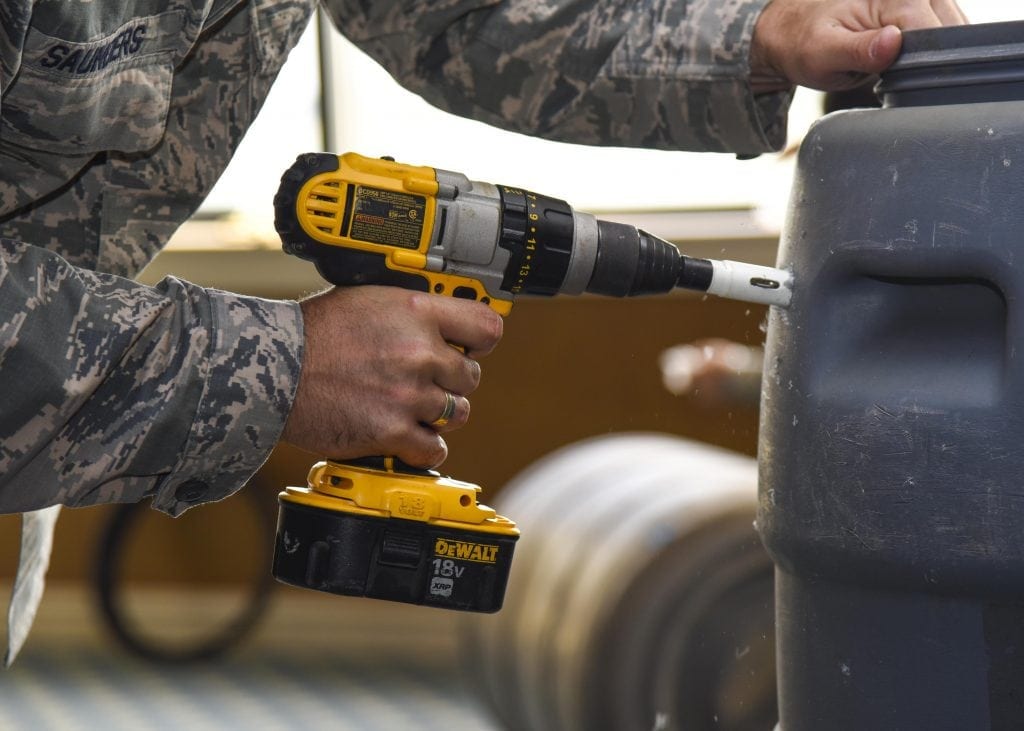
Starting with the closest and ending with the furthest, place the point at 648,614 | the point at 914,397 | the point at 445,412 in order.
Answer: the point at 914,397 → the point at 445,412 → the point at 648,614

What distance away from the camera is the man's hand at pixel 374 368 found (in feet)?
2.98

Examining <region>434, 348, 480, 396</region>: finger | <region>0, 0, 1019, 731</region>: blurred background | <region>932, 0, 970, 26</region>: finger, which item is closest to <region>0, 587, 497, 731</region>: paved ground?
<region>0, 0, 1019, 731</region>: blurred background

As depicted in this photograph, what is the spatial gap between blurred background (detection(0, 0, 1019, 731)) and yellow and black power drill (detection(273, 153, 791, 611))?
7.13 feet

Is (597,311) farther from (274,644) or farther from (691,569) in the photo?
(691,569)

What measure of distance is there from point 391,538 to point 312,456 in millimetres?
2435

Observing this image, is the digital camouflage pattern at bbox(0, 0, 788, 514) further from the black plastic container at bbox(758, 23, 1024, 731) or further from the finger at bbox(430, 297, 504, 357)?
the black plastic container at bbox(758, 23, 1024, 731)

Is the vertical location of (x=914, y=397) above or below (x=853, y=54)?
below

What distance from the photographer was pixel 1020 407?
813 millimetres

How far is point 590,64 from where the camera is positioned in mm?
1134

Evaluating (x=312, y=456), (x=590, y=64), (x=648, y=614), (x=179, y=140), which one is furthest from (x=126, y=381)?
(x=312, y=456)

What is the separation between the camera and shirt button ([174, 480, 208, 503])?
0.93m

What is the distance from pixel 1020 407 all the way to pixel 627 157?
261 centimetres

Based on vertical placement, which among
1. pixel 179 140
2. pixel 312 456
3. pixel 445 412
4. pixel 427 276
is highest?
pixel 179 140

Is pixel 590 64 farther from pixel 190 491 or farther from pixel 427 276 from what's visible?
pixel 190 491
